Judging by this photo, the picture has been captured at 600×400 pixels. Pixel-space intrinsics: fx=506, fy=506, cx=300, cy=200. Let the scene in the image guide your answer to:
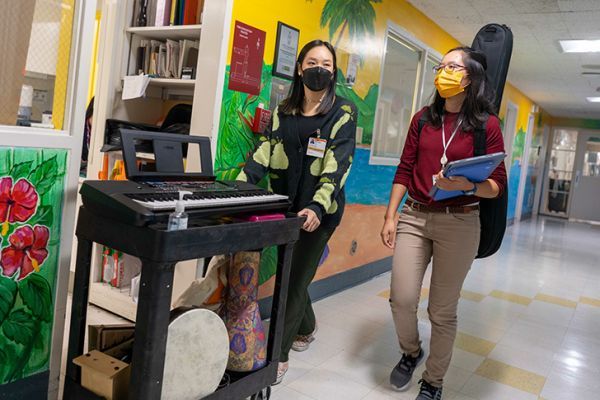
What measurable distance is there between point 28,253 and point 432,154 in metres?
1.65

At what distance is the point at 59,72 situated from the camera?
6.13ft

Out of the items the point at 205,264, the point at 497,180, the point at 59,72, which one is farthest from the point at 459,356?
the point at 59,72

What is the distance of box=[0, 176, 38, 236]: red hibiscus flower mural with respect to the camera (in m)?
1.65

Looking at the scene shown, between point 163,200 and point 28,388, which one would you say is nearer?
point 163,200

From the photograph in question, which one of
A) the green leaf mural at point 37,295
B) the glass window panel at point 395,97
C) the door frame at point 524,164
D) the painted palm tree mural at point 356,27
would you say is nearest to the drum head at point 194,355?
the green leaf mural at point 37,295

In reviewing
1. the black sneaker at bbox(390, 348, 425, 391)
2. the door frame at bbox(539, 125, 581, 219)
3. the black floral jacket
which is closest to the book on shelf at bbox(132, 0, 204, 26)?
the black floral jacket

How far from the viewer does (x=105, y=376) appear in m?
1.59

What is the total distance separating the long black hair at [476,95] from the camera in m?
2.12

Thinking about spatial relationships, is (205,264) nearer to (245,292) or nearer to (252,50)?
(245,292)

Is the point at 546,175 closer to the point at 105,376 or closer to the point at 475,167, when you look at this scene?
the point at 475,167

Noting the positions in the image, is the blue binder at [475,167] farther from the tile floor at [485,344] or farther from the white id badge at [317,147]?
the tile floor at [485,344]

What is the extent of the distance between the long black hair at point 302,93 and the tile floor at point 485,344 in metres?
1.30

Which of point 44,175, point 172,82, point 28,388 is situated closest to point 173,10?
point 172,82

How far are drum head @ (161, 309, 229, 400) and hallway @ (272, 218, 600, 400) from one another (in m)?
0.63
